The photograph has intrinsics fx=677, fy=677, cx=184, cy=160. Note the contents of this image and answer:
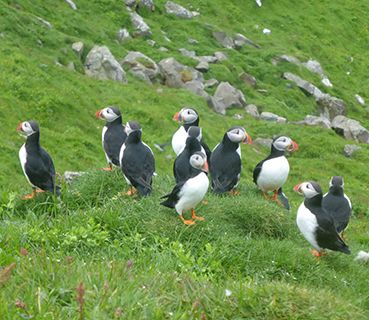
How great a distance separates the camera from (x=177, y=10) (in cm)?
4147

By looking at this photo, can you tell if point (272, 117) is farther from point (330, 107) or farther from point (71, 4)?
point (71, 4)

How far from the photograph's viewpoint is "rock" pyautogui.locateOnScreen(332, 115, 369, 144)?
109 feet

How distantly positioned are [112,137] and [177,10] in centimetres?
2971

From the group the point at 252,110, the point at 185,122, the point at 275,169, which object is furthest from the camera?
the point at 252,110

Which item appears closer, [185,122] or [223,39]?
[185,122]

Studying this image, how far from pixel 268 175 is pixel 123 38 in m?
24.3

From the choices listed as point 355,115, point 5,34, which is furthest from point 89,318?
point 355,115

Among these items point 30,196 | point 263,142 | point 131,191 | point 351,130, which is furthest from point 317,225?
point 351,130

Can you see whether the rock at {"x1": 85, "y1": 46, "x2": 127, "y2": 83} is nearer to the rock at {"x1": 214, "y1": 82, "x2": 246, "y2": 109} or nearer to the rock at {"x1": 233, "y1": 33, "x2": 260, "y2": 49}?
the rock at {"x1": 214, "y1": 82, "x2": 246, "y2": 109}

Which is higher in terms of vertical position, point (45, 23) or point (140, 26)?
point (45, 23)

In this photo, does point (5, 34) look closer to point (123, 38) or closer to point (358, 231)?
point (123, 38)

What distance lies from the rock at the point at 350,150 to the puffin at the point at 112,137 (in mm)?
18575

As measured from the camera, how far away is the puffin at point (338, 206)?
453 inches

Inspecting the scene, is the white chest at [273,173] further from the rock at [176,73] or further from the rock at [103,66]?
the rock at [176,73]
